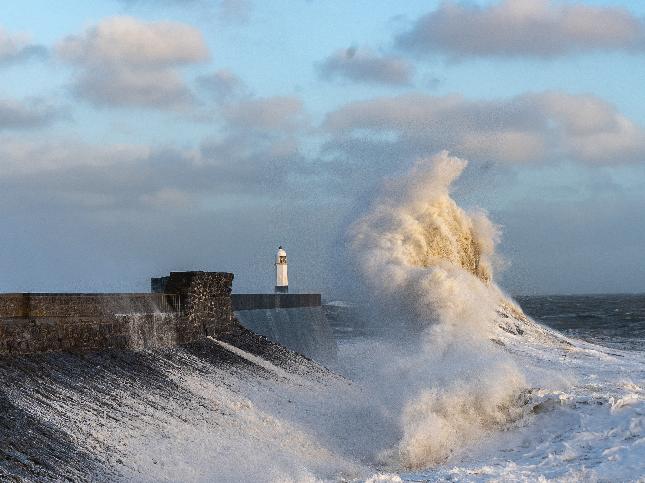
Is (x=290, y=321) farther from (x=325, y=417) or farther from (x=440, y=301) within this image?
(x=325, y=417)

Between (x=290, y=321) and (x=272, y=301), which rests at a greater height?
(x=272, y=301)

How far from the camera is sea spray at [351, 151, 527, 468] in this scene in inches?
353

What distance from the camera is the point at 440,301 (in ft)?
61.6

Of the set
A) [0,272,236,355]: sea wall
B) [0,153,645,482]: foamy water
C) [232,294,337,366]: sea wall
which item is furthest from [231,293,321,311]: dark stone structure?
[0,153,645,482]: foamy water

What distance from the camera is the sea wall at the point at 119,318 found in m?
7.25

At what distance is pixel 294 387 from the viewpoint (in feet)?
33.6

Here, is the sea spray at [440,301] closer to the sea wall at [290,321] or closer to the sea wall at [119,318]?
the sea wall at [290,321]

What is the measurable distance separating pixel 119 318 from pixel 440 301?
1109cm

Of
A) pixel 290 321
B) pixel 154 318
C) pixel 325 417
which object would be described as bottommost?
pixel 325 417

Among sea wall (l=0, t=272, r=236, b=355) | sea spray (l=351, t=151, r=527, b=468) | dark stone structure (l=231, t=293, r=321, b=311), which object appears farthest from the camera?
dark stone structure (l=231, t=293, r=321, b=311)

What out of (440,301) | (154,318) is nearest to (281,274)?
(440,301)

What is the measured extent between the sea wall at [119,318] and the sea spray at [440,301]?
2.72 meters

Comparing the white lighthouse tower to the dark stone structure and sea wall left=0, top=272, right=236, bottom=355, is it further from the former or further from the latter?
sea wall left=0, top=272, right=236, bottom=355

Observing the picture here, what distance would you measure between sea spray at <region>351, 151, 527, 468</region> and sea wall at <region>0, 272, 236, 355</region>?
8.94 ft
